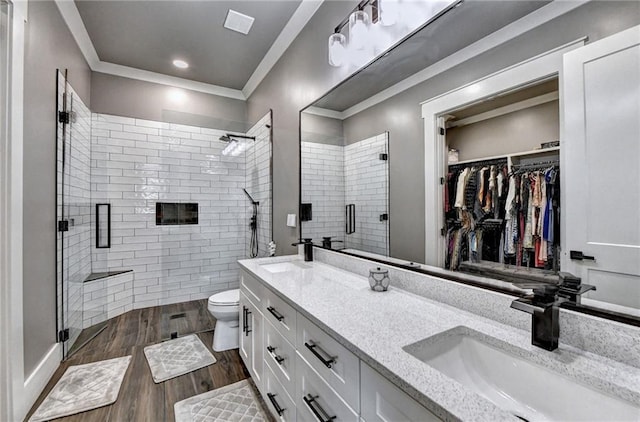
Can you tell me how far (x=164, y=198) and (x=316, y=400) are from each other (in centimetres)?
290

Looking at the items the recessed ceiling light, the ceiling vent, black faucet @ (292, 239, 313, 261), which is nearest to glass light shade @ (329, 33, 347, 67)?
the ceiling vent

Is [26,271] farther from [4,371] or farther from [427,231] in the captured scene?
[427,231]

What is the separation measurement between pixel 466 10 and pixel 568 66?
0.51 metres

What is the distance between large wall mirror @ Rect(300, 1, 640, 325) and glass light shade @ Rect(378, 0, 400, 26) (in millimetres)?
153

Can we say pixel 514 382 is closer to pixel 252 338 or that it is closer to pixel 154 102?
pixel 252 338

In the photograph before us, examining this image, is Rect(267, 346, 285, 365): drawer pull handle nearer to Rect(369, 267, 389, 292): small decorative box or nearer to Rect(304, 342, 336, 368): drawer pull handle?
Rect(304, 342, 336, 368): drawer pull handle

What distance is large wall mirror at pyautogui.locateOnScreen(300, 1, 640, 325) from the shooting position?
86 centimetres

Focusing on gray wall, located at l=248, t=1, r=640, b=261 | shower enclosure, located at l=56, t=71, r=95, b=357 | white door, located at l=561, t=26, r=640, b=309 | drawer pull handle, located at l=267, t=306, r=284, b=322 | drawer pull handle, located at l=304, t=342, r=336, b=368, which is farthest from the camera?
shower enclosure, located at l=56, t=71, r=95, b=357

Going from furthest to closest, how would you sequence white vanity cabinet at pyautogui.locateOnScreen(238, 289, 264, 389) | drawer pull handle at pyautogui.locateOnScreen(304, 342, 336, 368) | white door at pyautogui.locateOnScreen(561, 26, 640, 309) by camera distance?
white vanity cabinet at pyautogui.locateOnScreen(238, 289, 264, 389), drawer pull handle at pyautogui.locateOnScreen(304, 342, 336, 368), white door at pyautogui.locateOnScreen(561, 26, 640, 309)

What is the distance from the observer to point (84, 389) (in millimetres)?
1885

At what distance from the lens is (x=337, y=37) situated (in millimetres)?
1836

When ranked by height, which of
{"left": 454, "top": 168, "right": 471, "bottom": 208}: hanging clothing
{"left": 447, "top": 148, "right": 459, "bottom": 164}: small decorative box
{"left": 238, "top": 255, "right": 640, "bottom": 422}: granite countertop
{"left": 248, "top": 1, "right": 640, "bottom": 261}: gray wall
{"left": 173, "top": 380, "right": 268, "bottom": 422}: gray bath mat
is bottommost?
{"left": 173, "top": 380, "right": 268, "bottom": 422}: gray bath mat

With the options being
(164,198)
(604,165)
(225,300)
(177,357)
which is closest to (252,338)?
(225,300)

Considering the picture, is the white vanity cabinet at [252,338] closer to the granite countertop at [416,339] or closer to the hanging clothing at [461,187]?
the granite countertop at [416,339]
